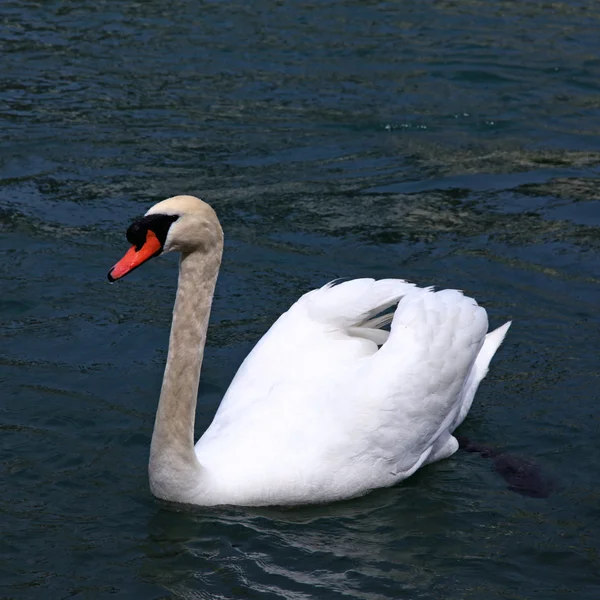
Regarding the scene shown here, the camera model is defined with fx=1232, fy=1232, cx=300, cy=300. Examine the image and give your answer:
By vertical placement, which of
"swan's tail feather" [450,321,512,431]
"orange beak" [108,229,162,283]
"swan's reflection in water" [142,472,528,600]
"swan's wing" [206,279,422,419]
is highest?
"orange beak" [108,229,162,283]

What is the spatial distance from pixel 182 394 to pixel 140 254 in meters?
0.85

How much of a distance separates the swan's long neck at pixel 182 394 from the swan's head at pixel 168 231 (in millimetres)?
242

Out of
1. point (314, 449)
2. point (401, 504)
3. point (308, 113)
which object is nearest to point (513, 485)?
point (401, 504)

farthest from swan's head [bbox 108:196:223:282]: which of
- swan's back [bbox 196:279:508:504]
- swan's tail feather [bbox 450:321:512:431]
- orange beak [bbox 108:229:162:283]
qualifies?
swan's tail feather [bbox 450:321:512:431]

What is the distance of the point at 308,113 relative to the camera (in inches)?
473

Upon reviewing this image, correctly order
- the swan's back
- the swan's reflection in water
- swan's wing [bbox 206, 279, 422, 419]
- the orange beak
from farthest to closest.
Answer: swan's wing [bbox 206, 279, 422, 419] < the swan's back < the swan's reflection in water < the orange beak

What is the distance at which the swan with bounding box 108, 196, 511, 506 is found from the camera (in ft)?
19.7

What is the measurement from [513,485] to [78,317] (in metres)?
3.27

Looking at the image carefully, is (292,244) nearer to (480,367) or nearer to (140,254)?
(480,367)

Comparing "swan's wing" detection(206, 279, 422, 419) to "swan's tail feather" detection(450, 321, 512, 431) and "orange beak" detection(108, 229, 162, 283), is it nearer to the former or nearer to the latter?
"swan's tail feather" detection(450, 321, 512, 431)

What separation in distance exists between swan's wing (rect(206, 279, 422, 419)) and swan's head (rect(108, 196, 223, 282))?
1207 millimetres

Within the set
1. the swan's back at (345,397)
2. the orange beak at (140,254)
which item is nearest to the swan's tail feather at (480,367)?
the swan's back at (345,397)

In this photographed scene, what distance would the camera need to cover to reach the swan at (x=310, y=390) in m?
6.00

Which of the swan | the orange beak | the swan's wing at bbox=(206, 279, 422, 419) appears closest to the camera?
the orange beak
